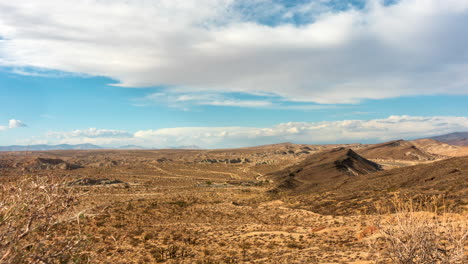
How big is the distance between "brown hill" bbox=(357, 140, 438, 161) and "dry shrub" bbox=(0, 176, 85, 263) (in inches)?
4701

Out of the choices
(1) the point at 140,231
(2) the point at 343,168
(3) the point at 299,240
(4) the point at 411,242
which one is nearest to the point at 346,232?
(3) the point at 299,240

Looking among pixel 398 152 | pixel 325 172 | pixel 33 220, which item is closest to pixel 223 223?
pixel 33 220

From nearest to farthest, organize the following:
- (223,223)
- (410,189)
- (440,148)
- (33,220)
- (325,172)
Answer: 1. (33,220)
2. (223,223)
3. (410,189)
4. (325,172)
5. (440,148)

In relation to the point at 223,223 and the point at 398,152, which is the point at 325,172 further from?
the point at 398,152

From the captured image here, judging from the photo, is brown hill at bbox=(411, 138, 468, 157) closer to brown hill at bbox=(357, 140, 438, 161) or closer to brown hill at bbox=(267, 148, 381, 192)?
brown hill at bbox=(357, 140, 438, 161)

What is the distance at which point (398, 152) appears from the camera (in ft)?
358

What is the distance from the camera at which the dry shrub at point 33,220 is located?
4.61 m

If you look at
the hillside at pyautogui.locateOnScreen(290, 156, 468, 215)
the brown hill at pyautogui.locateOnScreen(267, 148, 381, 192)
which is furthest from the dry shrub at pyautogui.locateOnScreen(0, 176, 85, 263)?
the brown hill at pyautogui.locateOnScreen(267, 148, 381, 192)

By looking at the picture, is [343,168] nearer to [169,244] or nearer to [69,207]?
[169,244]

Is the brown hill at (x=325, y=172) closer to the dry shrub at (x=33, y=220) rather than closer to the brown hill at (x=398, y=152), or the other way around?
the dry shrub at (x=33, y=220)

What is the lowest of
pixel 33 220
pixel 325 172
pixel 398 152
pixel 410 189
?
Answer: pixel 325 172

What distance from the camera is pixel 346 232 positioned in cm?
1728

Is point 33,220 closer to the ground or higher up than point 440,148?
higher up

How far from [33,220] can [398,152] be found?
127 meters
